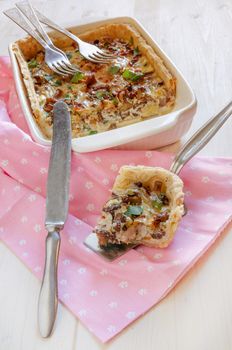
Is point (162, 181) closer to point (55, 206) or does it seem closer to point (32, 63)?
point (55, 206)

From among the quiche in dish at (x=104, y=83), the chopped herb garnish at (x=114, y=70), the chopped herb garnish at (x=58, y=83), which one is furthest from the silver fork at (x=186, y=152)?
the chopped herb garnish at (x=58, y=83)

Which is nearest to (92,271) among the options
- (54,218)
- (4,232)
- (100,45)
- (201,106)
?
(54,218)

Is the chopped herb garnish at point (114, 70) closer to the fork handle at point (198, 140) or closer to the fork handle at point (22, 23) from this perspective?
the fork handle at point (22, 23)

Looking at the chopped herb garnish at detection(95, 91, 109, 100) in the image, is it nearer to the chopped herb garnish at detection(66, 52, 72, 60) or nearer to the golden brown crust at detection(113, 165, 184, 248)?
the chopped herb garnish at detection(66, 52, 72, 60)

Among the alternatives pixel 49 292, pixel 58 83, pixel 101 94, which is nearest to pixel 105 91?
pixel 101 94

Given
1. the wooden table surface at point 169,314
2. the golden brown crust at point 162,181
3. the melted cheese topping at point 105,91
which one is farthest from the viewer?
the melted cheese topping at point 105,91

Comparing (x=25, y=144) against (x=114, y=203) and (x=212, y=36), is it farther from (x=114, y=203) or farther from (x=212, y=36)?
(x=212, y=36)
